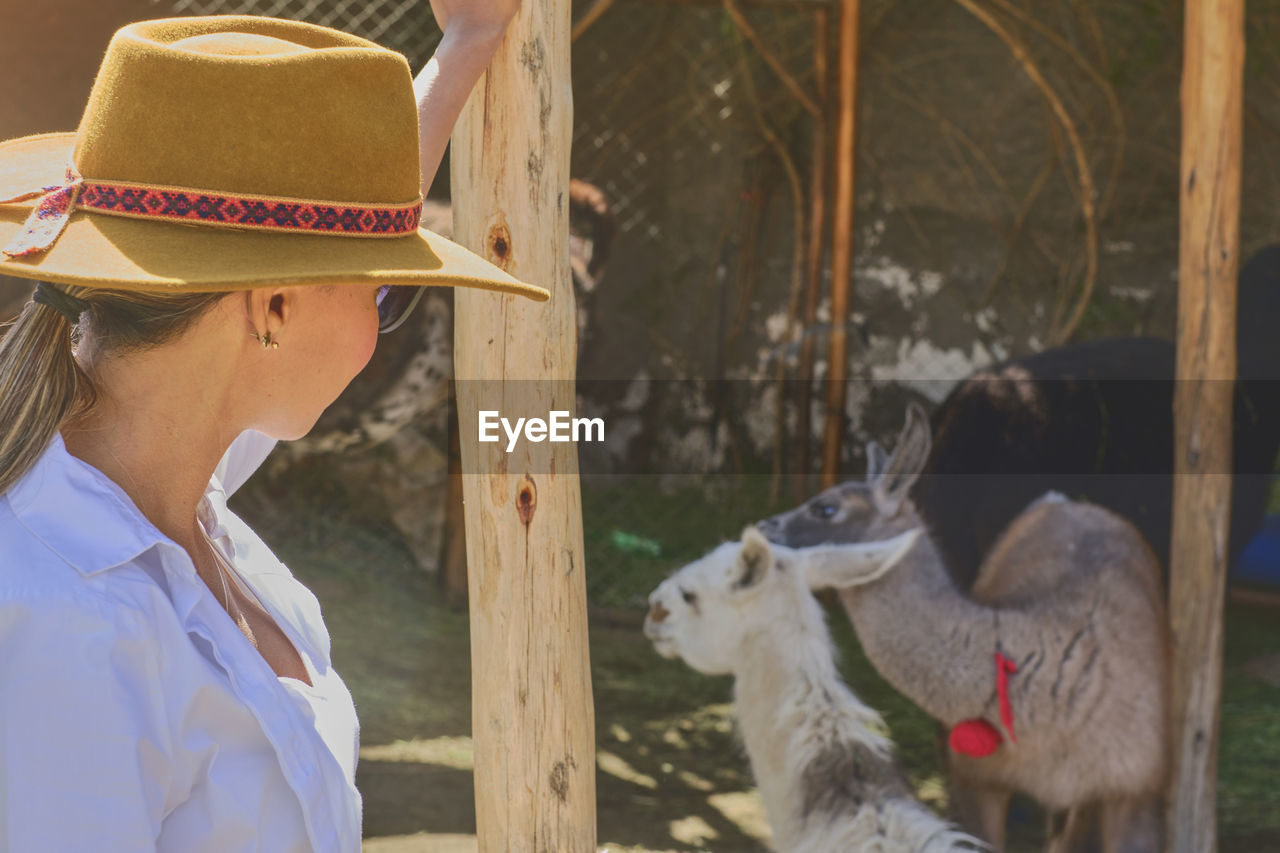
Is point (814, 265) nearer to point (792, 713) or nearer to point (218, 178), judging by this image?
point (792, 713)

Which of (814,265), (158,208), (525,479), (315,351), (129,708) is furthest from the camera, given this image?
(814,265)

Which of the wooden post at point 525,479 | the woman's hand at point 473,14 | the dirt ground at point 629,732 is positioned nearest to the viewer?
the woman's hand at point 473,14

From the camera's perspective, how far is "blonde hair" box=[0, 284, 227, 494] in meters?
1.12

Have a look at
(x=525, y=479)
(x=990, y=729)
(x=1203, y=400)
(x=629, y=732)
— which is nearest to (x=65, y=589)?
(x=525, y=479)

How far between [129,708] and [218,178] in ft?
1.56

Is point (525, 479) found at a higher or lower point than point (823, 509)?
higher

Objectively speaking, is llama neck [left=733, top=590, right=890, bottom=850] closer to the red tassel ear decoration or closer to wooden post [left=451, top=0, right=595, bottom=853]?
the red tassel ear decoration

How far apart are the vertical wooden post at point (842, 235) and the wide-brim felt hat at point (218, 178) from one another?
3.45 metres

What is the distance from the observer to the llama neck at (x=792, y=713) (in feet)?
11.1

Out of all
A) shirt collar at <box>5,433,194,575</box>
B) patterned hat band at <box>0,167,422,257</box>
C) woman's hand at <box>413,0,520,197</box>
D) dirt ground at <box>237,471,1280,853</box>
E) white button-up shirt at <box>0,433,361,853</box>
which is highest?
woman's hand at <box>413,0,520,197</box>

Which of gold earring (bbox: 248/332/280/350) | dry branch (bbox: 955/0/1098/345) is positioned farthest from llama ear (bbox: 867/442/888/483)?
gold earring (bbox: 248/332/280/350)

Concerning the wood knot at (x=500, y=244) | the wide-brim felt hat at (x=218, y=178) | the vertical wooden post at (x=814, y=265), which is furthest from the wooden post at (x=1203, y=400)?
the wide-brim felt hat at (x=218, y=178)

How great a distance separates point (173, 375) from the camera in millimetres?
1185

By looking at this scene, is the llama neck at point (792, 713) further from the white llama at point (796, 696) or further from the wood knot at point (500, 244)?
the wood knot at point (500, 244)
